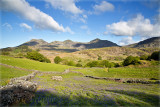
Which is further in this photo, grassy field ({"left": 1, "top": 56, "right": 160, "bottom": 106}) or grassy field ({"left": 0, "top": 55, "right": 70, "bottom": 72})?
grassy field ({"left": 0, "top": 55, "right": 70, "bottom": 72})

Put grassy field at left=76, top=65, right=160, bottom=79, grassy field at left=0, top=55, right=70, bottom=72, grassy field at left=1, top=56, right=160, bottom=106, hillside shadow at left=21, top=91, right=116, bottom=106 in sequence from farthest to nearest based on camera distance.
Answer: grassy field at left=0, top=55, right=70, bottom=72 → grassy field at left=76, top=65, right=160, bottom=79 → grassy field at left=1, top=56, right=160, bottom=106 → hillside shadow at left=21, top=91, right=116, bottom=106

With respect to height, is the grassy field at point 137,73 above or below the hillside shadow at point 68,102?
below

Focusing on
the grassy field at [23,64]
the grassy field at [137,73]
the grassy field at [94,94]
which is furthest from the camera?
the grassy field at [23,64]

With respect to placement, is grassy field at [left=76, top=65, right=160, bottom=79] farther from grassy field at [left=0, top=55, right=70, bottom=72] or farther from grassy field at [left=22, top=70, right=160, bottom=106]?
grassy field at [left=0, top=55, right=70, bottom=72]

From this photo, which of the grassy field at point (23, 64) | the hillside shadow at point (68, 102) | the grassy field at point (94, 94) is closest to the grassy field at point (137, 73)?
the grassy field at point (94, 94)

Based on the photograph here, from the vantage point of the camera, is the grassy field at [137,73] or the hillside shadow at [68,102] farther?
the grassy field at [137,73]

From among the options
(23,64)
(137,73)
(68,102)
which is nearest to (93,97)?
(68,102)

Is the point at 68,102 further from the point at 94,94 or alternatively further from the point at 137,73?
the point at 137,73

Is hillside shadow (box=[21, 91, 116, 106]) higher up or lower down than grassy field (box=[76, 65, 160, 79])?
higher up

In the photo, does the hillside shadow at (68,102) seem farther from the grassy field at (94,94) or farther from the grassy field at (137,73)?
the grassy field at (137,73)

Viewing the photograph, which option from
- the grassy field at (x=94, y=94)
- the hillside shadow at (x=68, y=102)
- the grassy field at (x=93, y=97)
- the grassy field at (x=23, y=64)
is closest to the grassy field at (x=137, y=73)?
the grassy field at (x=94, y=94)

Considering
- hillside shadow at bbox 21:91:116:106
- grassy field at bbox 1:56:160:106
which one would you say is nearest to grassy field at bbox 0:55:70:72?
grassy field at bbox 1:56:160:106

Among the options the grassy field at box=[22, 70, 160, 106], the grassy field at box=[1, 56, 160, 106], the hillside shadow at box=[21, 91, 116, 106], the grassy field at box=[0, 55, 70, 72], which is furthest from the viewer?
the grassy field at box=[0, 55, 70, 72]

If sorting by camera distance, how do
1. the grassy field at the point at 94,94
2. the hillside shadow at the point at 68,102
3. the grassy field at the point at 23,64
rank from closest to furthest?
1. the hillside shadow at the point at 68,102
2. the grassy field at the point at 94,94
3. the grassy field at the point at 23,64
